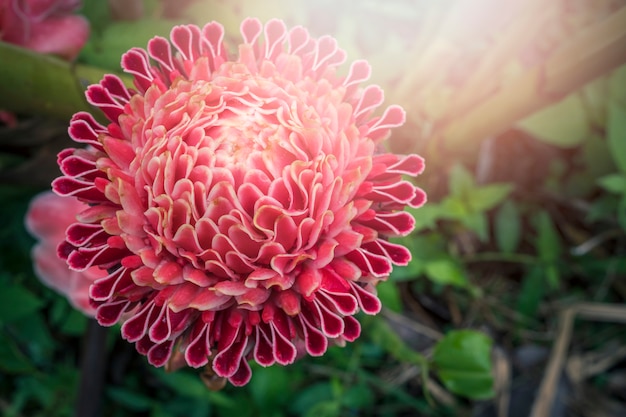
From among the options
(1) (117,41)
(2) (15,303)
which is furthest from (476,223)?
(2) (15,303)

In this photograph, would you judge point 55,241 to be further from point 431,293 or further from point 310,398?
point 431,293

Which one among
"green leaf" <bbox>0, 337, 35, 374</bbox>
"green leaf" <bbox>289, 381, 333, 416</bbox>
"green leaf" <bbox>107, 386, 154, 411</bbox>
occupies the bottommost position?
"green leaf" <bbox>0, 337, 35, 374</bbox>

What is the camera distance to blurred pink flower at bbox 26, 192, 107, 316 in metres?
0.84

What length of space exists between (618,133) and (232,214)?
0.86 meters

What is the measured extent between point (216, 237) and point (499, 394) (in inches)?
35.2

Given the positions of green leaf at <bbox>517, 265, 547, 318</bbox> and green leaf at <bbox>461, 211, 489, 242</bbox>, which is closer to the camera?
green leaf at <bbox>461, 211, 489, 242</bbox>

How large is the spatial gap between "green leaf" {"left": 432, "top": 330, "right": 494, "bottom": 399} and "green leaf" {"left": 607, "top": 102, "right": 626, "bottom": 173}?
39 cm

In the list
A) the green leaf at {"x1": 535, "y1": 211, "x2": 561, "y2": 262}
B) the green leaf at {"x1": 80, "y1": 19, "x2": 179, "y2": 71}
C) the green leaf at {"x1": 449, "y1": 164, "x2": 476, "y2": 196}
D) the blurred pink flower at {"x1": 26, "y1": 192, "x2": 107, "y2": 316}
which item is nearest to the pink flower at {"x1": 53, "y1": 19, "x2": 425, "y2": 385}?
the blurred pink flower at {"x1": 26, "y1": 192, "x2": 107, "y2": 316}

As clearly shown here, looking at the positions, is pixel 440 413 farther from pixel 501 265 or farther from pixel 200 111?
pixel 200 111

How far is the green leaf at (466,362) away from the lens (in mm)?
934

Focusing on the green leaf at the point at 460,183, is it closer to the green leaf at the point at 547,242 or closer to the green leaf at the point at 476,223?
the green leaf at the point at 476,223

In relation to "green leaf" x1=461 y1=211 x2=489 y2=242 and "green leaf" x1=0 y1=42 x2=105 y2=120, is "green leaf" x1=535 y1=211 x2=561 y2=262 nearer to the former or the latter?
"green leaf" x1=461 y1=211 x2=489 y2=242

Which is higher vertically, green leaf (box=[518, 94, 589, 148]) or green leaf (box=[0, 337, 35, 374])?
green leaf (box=[518, 94, 589, 148])

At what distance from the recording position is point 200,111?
1.58 feet
